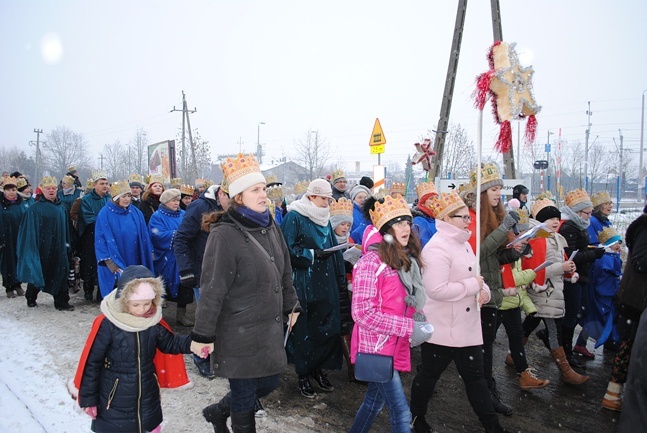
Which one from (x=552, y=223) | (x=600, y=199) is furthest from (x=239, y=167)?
(x=600, y=199)

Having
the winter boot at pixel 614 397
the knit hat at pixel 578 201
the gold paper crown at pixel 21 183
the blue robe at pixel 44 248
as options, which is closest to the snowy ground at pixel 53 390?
the blue robe at pixel 44 248

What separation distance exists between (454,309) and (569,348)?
3.17 meters

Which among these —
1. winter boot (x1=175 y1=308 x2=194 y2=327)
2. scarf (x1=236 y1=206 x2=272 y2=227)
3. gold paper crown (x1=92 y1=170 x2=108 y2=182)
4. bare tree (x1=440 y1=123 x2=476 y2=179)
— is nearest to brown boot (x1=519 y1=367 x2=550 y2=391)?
scarf (x1=236 y1=206 x2=272 y2=227)

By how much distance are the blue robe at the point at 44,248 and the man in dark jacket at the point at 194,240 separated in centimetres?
349

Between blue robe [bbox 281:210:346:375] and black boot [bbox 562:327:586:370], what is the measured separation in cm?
307

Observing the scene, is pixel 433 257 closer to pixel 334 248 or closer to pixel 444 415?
pixel 334 248

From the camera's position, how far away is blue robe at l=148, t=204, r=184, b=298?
7156mm

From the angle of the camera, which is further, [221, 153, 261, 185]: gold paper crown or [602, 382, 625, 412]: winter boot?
[602, 382, 625, 412]: winter boot

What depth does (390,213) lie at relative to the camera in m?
Answer: 3.83

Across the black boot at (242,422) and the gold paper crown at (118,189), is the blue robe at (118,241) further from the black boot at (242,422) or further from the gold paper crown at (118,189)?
the black boot at (242,422)

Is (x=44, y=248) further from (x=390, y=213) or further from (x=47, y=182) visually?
(x=390, y=213)

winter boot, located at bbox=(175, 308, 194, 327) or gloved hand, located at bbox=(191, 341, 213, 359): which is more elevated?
gloved hand, located at bbox=(191, 341, 213, 359)

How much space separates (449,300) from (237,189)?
6.16 feet

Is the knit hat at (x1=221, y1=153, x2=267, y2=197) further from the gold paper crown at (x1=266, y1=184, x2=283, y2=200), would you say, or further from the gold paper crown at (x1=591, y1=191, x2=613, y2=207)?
the gold paper crown at (x1=266, y1=184, x2=283, y2=200)
